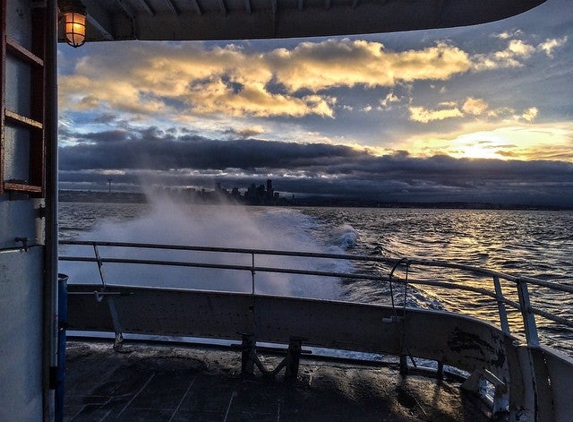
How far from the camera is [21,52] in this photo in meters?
2.23

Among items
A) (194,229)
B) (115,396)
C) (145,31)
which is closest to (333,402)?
(115,396)

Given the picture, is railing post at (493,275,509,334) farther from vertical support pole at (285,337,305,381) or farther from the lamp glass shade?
the lamp glass shade

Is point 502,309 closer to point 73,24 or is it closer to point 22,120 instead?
point 22,120

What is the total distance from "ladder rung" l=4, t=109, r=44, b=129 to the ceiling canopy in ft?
5.53

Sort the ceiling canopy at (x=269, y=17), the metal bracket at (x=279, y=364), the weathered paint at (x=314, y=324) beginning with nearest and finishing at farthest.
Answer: the weathered paint at (x=314, y=324) → the ceiling canopy at (x=269, y=17) → the metal bracket at (x=279, y=364)

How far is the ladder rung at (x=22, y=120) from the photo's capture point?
6.97ft

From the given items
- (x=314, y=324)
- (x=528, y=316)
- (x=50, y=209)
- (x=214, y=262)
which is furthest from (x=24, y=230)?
(x=214, y=262)

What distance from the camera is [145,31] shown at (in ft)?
12.9

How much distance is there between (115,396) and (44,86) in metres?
2.55

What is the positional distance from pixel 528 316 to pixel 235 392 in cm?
243

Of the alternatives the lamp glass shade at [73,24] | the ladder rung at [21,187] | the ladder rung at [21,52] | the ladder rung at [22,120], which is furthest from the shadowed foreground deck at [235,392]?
the lamp glass shade at [73,24]

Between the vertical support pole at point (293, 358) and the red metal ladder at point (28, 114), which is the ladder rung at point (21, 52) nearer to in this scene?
the red metal ladder at point (28, 114)

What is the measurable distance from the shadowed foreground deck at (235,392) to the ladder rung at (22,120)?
2.22 metres

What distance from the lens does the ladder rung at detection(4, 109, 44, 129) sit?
2.12 meters
